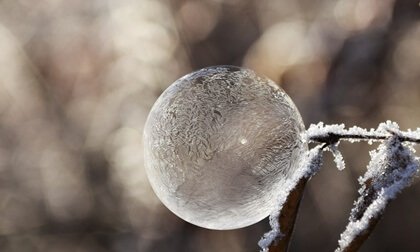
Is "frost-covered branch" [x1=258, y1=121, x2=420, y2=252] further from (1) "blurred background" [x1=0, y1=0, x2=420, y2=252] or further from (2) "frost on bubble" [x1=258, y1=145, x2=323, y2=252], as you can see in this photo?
(1) "blurred background" [x1=0, y1=0, x2=420, y2=252]

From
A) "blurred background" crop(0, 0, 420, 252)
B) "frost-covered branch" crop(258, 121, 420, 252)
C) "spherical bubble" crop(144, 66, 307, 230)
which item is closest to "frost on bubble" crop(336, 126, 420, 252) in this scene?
"frost-covered branch" crop(258, 121, 420, 252)

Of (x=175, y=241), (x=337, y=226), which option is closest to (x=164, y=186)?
(x=337, y=226)

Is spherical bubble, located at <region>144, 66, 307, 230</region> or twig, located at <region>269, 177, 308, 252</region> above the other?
spherical bubble, located at <region>144, 66, 307, 230</region>

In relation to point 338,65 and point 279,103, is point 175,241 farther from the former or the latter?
point 279,103

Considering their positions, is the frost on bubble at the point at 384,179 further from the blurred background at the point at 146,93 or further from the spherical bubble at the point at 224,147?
the blurred background at the point at 146,93

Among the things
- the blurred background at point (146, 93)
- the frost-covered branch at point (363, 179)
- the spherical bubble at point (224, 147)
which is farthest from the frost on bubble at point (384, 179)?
the blurred background at point (146, 93)
